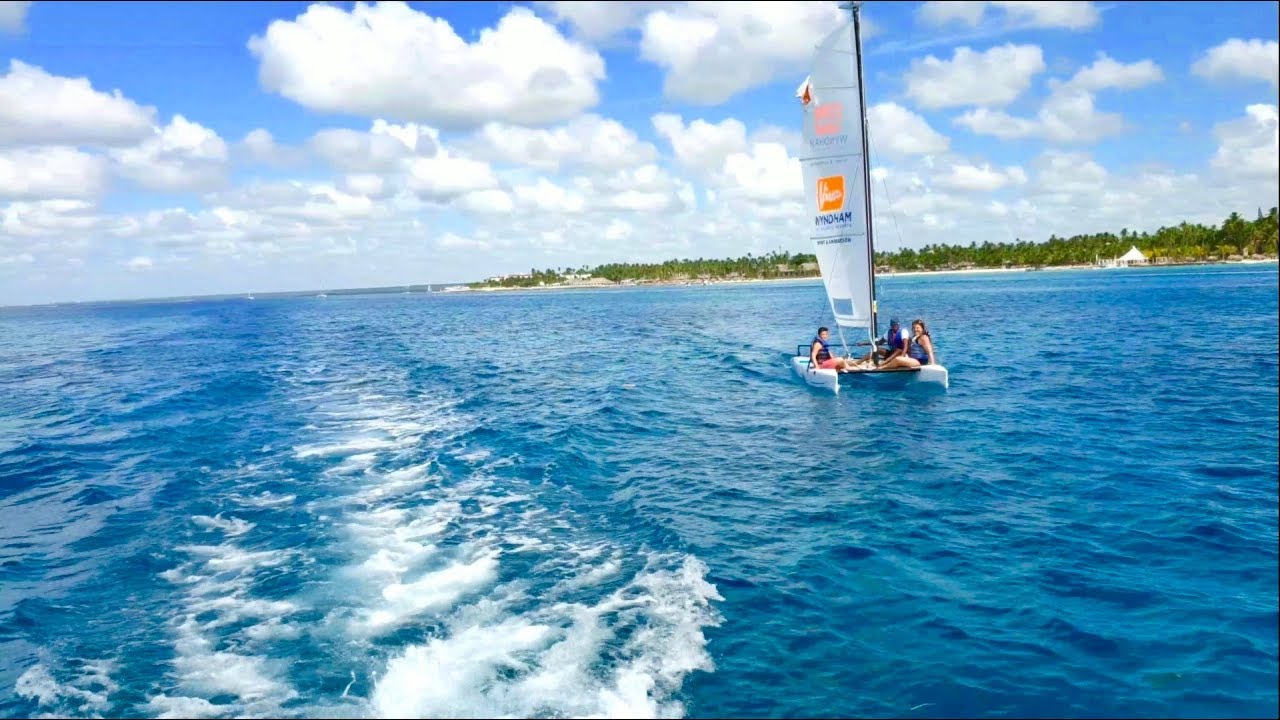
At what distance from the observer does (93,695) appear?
9422mm

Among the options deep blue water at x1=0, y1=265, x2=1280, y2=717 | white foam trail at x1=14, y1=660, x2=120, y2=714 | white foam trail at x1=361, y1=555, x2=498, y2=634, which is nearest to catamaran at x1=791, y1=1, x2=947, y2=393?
deep blue water at x1=0, y1=265, x2=1280, y2=717

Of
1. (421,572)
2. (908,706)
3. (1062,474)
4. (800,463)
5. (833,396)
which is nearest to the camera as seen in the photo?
(908,706)

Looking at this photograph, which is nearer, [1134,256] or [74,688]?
[74,688]

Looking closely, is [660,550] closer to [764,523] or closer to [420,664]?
[764,523]

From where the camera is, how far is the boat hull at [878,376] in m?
29.5

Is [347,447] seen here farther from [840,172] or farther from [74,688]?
[840,172]

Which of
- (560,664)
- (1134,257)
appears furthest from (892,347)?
(1134,257)

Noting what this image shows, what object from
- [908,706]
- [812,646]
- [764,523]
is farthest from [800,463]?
[908,706]

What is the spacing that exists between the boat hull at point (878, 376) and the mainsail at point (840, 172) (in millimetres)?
2878


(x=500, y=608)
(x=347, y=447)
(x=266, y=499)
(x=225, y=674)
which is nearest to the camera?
(x=225, y=674)

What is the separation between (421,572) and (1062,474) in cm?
1497

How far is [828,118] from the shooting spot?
3156 cm

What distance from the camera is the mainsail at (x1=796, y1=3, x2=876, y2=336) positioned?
101ft

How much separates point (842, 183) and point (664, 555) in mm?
23815
